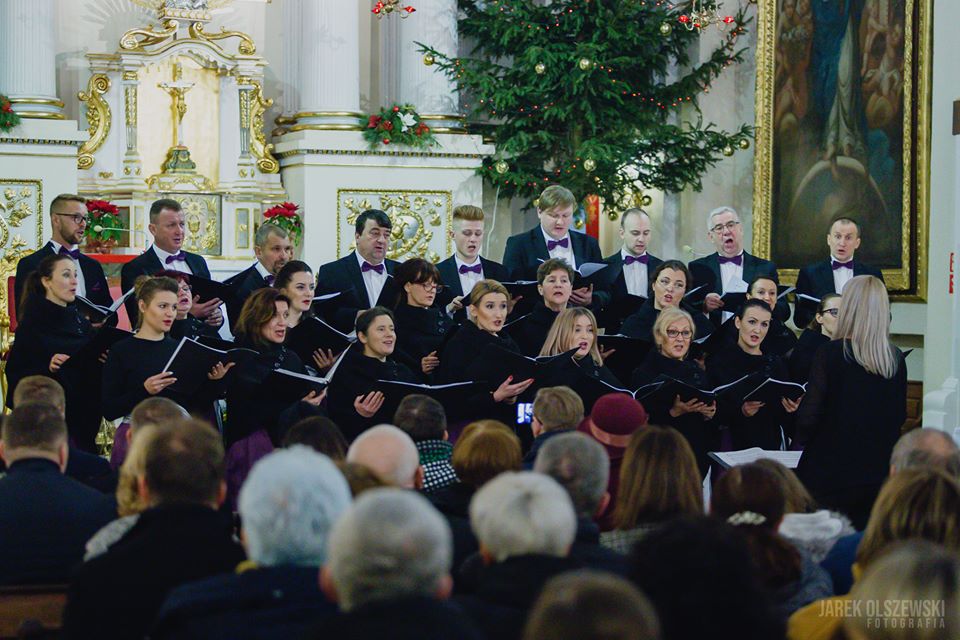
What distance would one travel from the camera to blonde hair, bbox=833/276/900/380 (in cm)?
552

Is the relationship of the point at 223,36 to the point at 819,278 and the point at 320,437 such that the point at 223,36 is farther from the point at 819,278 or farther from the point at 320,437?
the point at 320,437

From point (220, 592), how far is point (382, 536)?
0.55 metres

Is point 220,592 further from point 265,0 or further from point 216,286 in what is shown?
point 265,0

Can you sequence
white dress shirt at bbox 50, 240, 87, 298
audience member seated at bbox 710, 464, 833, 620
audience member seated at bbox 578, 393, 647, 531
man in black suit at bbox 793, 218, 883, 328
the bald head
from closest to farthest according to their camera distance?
audience member seated at bbox 710, 464, 833, 620 < the bald head < audience member seated at bbox 578, 393, 647, 531 < white dress shirt at bbox 50, 240, 87, 298 < man in black suit at bbox 793, 218, 883, 328

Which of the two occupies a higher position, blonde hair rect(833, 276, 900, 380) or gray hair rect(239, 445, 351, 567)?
blonde hair rect(833, 276, 900, 380)

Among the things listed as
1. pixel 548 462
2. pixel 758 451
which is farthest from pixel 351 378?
pixel 548 462

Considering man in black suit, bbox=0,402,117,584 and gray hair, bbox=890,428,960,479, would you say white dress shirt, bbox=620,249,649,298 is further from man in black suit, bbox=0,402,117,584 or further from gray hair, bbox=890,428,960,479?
man in black suit, bbox=0,402,117,584

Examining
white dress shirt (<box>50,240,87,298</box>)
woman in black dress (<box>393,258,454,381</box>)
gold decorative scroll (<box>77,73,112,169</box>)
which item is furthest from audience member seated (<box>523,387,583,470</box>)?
gold decorative scroll (<box>77,73,112,169</box>)

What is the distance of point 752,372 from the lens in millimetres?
7219

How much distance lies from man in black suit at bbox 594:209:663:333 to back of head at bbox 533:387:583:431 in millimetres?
2607

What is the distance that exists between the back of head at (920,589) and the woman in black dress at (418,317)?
4.70 m

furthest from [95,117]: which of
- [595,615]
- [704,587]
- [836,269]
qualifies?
[595,615]

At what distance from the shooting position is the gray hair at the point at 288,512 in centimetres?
289

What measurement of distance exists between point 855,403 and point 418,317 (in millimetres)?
2513
